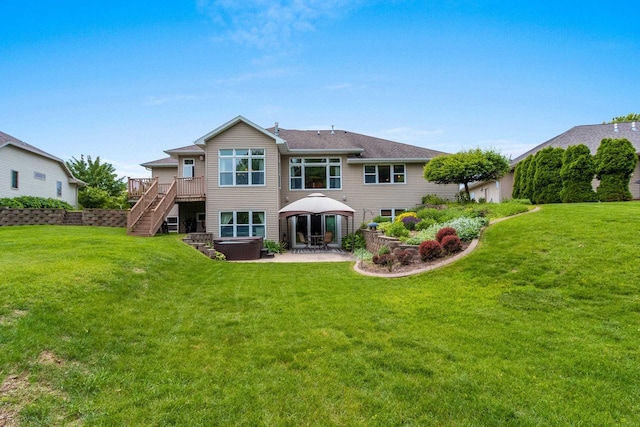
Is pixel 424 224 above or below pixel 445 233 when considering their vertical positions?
→ above

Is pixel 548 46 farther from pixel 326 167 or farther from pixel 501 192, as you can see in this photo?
pixel 326 167

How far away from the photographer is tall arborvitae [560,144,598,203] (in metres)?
13.2

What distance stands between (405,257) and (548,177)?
428 inches

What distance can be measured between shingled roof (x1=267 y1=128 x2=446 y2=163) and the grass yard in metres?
11.4

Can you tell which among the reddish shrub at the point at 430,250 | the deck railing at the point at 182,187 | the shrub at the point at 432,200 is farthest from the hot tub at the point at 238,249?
the shrub at the point at 432,200

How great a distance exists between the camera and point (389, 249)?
10.4 meters

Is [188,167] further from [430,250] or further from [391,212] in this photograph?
[430,250]

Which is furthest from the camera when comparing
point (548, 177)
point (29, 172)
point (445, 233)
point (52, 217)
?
point (29, 172)

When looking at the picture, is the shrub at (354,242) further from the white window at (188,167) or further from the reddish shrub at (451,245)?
the white window at (188,167)

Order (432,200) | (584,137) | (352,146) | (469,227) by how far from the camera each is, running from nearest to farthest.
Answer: (469,227), (432,200), (352,146), (584,137)

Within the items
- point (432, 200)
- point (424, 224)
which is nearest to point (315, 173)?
point (432, 200)

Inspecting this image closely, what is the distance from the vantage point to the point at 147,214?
47.3ft

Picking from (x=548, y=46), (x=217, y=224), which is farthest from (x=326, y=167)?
(x=548, y=46)

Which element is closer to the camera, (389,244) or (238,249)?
(389,244)
